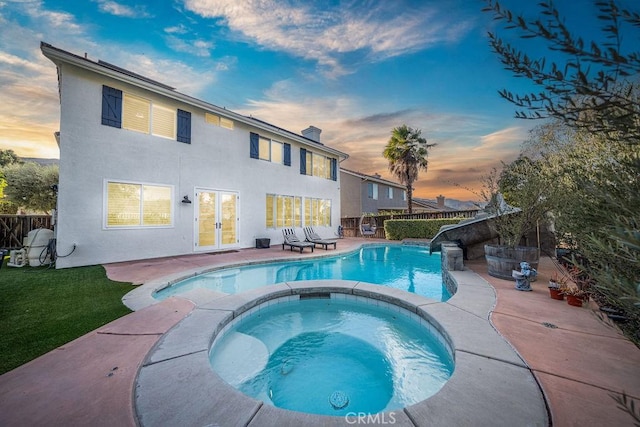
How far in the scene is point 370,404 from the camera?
2.49m

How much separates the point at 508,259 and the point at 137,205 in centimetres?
1082

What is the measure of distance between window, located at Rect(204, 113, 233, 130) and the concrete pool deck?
8818 mm

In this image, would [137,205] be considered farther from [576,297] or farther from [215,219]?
[576,297]

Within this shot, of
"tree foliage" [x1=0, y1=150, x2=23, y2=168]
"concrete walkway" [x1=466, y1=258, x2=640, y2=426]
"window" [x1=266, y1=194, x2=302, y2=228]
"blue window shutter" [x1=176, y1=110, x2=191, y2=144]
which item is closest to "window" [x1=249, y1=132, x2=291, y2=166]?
"window" [x1=266, y1=194, x2=302, y2=228]

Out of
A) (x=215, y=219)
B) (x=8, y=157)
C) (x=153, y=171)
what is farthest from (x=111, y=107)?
(x=8, y=157)

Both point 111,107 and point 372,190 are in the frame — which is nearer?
point 111,107

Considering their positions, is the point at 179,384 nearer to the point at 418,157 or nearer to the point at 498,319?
the point at 498,319

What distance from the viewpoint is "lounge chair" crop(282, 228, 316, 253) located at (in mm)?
10440

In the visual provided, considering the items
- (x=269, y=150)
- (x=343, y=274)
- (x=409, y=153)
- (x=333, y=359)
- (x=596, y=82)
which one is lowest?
(x=333, y=359)

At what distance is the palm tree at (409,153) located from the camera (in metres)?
17.2

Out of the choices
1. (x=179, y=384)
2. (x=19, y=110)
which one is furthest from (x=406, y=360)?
(x=19, y=110)

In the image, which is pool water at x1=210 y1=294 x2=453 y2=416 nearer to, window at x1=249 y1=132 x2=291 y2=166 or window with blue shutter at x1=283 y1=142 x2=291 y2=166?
window at x1=249 y1=132 x2=291 y2=166

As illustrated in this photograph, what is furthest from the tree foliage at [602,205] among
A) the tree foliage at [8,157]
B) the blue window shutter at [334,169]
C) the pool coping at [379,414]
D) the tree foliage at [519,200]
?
the tree foliage at [8,157]

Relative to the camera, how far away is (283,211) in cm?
1305
